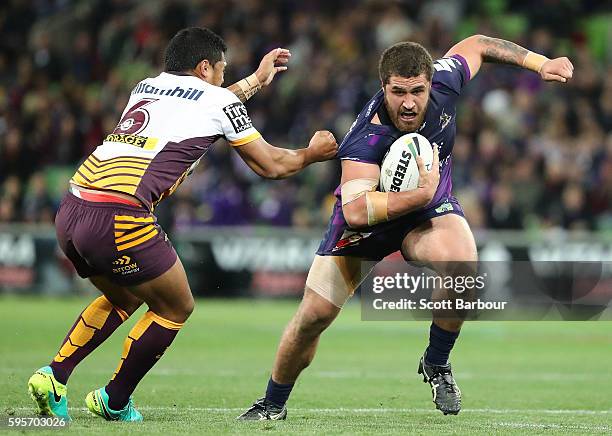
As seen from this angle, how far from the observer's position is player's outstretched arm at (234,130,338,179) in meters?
6.80

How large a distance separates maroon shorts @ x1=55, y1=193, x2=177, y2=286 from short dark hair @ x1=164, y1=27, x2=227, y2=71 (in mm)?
930

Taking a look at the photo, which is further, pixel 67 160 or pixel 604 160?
pixel 67 160

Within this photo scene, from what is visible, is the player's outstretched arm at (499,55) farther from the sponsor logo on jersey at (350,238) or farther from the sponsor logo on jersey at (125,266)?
the sponsor logo on jersey at (125,266)

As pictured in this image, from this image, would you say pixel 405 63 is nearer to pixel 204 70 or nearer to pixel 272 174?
pixel 272 174

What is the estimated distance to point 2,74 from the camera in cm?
2373

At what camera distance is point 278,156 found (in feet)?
22.4

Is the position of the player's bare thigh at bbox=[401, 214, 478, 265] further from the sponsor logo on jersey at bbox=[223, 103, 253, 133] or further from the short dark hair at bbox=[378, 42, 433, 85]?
the sponsor logo on jersey at bbox=[223, 103, 253, 133]

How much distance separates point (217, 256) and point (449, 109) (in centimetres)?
1176

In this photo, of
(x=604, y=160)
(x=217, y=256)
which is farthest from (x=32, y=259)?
(x=604, y=160)

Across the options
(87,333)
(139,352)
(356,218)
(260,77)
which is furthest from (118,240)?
(260,77)

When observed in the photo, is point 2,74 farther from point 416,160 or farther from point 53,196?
point 416,160

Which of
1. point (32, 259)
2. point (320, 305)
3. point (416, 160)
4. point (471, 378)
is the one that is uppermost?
point (416, 160)

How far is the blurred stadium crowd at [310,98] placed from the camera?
17.9 metres

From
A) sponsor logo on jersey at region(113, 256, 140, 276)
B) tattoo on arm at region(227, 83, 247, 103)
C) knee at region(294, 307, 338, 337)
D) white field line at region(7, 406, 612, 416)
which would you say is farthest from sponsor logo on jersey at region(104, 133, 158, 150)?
white field line at region(7, 406, 612, 416)
